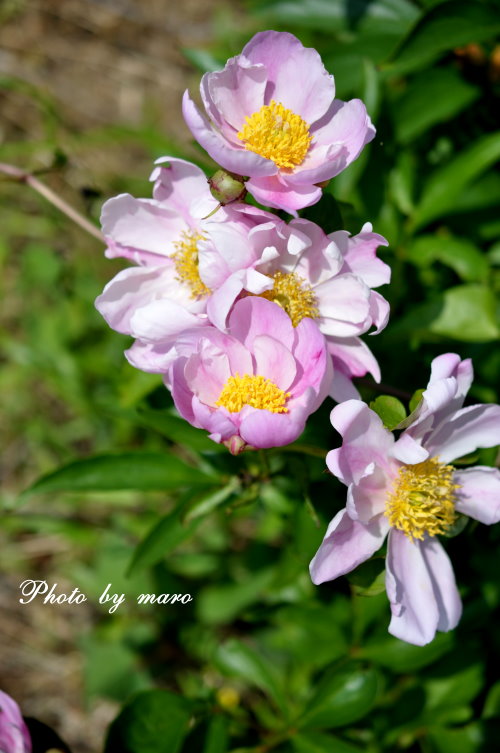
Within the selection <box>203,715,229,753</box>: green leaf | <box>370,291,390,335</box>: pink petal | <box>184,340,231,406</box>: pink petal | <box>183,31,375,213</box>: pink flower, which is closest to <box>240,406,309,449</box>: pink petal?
<box>184,340,231,406</box>: pink petal

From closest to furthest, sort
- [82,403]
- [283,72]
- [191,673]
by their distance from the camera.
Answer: [283,72], [191,673], [82,403]

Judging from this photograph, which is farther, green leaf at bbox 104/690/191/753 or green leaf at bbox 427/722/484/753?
green leaf at bbox 427/722/484/753

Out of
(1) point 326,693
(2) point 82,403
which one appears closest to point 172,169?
(1) point 326,693

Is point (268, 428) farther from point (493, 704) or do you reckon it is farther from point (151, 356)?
point (493, 704)

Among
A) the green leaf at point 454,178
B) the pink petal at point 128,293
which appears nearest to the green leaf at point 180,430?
the pink petal at point 128,293

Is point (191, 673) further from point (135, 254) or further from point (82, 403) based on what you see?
point (135, 254)

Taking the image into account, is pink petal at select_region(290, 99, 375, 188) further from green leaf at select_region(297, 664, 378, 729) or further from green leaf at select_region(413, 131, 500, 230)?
green leaf at select_region(297, 664, 378, 729)
